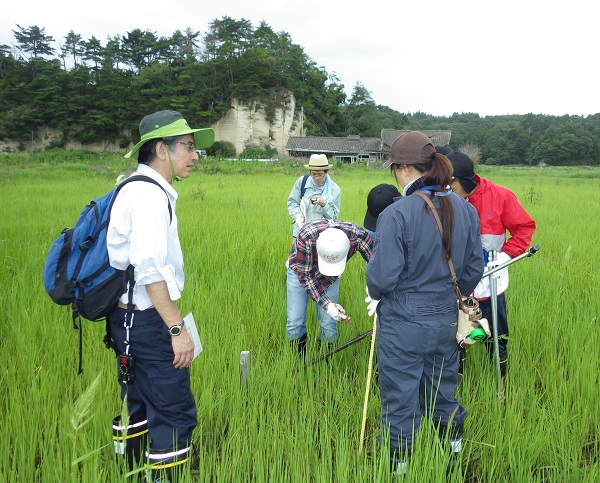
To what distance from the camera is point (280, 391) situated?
7.63 ft

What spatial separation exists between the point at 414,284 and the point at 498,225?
126 cm

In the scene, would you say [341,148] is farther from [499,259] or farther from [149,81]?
[499,259]

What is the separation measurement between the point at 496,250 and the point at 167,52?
44370mm

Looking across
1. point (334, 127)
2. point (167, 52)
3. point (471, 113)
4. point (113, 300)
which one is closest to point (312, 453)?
point (113, 300)

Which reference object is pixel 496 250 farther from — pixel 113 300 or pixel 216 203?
pixel 216 203

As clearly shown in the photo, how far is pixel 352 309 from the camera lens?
3500 millimetres

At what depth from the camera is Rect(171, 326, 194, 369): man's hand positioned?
1.62 m

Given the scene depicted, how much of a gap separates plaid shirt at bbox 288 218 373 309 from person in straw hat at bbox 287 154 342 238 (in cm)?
173

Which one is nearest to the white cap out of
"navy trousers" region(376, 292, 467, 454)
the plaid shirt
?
the plaid shirt

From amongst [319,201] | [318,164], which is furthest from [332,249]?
[318,164]

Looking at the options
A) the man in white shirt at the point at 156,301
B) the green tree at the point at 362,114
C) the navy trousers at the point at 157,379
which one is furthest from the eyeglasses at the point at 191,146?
the green tree at the point at 362,114

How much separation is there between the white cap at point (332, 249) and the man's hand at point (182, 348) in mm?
857

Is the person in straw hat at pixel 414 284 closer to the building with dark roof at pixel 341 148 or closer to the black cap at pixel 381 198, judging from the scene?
the black cap at pixel 381 198

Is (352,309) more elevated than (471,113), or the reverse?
(471,113)
